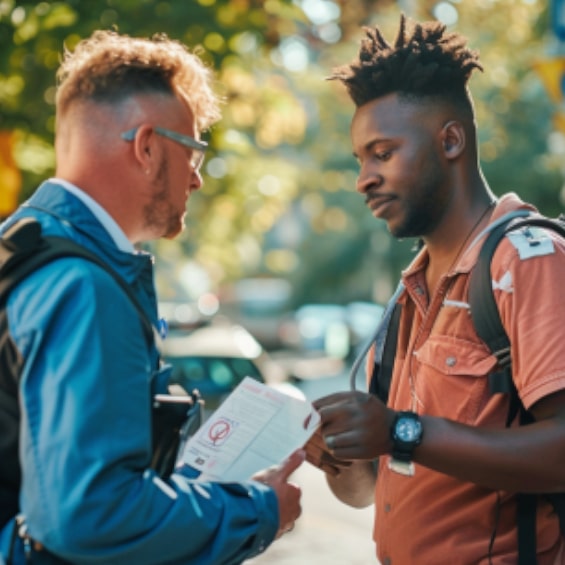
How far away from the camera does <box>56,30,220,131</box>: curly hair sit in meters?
2.53

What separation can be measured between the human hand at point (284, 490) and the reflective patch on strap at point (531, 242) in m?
0.76

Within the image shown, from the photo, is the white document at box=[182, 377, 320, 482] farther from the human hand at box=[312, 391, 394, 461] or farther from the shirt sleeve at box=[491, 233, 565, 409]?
the shirt sleeve at box=[491, 233, 565, 409]

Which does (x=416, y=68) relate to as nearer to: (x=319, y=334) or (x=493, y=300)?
(x=493, y=300)

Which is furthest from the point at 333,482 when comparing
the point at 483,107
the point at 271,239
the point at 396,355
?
the point at 271,239

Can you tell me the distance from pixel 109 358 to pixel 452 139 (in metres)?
1.38

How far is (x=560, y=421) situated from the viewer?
270cm

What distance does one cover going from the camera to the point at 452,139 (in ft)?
10.4

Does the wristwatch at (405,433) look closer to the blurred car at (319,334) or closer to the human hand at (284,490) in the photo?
the human hand at (284,490)

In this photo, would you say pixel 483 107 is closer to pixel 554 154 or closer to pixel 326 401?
pixel 554 154

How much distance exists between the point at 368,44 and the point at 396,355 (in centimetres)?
93

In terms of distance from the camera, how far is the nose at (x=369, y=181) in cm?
315

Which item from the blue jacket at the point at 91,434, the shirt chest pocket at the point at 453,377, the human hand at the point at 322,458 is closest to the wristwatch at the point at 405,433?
the shirt chest pocket at the point at 453,377

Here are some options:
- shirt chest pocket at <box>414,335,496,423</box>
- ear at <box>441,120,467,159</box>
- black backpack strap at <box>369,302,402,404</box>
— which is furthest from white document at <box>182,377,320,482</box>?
ear at <box>441,120,467,159</box>

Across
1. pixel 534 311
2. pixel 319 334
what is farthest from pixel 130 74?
pixel 319 334
